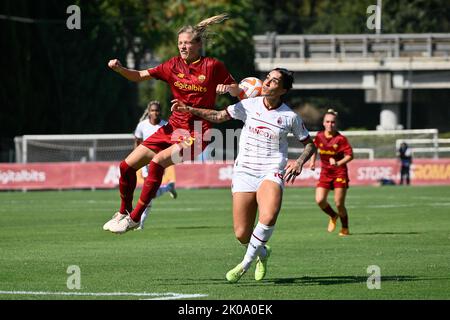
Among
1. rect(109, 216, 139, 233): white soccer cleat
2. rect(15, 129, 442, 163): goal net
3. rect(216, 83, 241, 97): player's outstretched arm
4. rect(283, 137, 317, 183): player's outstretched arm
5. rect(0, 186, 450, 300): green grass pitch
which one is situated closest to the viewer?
rect(0, 186, 450, 300): green grass pitch

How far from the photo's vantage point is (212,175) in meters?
43.3

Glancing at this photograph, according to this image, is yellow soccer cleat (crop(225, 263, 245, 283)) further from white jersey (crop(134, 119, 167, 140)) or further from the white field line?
white jersey (crop(134, 119, 167, 140))

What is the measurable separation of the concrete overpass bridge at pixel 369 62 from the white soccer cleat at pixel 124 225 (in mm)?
56103

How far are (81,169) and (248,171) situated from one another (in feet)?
97.6

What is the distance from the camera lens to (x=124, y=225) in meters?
14.1

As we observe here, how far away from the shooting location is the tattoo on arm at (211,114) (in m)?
12.9

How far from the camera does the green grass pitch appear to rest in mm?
12305

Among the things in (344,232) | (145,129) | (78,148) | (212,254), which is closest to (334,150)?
(344,232)

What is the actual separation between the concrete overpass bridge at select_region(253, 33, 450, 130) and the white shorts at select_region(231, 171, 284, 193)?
56.8 m

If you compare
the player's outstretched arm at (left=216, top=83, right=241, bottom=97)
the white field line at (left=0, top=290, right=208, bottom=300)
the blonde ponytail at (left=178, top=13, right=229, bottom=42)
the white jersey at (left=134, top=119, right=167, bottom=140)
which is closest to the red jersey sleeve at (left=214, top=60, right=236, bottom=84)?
the player's outstretched arm at (left=216, top=83, right=241, bottom=97)

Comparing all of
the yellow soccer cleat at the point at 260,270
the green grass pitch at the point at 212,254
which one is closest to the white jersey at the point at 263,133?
the yellow soccer cleat at the point at 260,270

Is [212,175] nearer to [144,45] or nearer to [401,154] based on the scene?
[401,154]

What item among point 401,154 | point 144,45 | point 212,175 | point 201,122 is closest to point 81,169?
point 212,175

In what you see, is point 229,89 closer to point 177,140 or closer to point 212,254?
point 177,140
